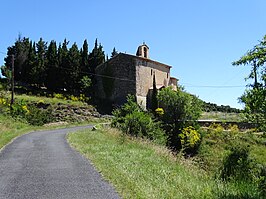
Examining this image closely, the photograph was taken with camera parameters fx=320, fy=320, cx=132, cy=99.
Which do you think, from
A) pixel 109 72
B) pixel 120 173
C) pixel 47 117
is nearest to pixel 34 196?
pixel 120 173

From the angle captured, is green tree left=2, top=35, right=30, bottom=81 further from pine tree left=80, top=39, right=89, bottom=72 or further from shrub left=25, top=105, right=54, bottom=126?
shrub left=25, top=105, right=54, bottom=126

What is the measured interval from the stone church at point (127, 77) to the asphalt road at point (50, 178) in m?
37.2

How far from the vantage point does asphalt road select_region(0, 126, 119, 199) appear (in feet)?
22.5

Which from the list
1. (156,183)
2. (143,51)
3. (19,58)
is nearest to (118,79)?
(143,51)

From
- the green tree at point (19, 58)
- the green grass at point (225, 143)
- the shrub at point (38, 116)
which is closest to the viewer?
the green grass at point (225, 143)

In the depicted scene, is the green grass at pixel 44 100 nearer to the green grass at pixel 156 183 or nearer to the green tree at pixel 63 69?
the green tree at pixel 63 69

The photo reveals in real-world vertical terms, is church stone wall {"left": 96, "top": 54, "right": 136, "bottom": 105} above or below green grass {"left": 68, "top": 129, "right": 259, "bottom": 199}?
above

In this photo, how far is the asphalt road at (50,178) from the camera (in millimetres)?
6844

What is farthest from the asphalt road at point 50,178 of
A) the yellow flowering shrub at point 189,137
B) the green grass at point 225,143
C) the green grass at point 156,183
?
the green grass at point 225,143

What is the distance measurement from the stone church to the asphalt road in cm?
3717

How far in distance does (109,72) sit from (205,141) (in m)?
24.6

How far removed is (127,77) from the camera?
165 feet

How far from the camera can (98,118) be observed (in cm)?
4375

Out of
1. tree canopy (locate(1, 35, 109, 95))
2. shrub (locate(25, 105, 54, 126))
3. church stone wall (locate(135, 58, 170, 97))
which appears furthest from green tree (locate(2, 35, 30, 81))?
church stone wall (locate(135, 58, 170, 97))
